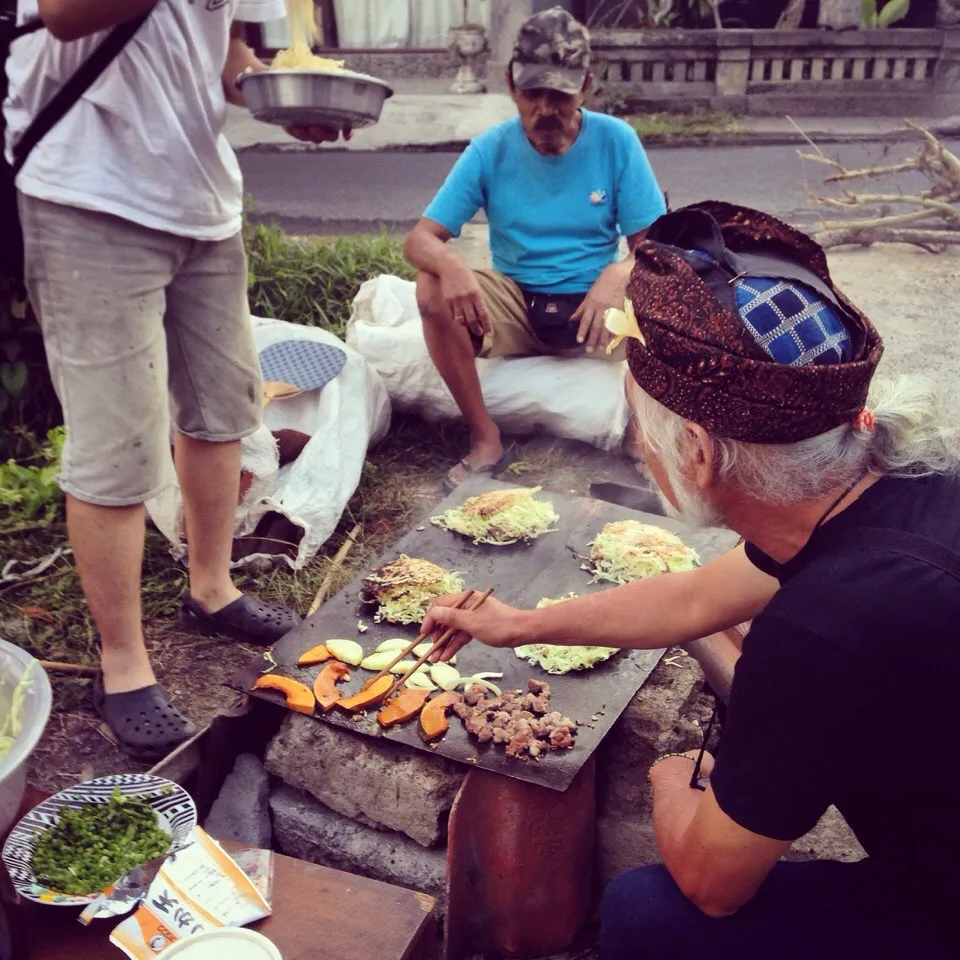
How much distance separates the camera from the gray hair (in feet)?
5.47

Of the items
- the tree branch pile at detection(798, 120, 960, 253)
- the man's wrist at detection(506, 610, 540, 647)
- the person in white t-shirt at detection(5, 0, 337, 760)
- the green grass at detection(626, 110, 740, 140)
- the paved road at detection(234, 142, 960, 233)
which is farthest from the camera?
the green grass at detection(626, 110, 740, 140)

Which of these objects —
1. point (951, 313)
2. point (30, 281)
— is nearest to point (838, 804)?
point (30, 281)

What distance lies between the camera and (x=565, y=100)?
14.1 ft

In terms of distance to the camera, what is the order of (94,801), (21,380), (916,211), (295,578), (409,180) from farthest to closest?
1. (409,180)
2. (916,211)
3. (21,380)
4. (295,578)
5. (94,801)

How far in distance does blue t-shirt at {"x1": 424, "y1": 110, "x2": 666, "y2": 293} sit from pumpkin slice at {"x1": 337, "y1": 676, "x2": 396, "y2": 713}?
2.53m

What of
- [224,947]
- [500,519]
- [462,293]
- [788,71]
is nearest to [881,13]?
[788,71]

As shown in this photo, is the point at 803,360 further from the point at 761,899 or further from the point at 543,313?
the point at 543,313

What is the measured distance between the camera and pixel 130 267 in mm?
2543

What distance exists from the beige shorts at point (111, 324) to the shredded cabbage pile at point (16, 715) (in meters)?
0.57

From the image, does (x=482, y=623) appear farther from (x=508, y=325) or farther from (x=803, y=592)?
(x=508, y=325)

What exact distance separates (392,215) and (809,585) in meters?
8.03

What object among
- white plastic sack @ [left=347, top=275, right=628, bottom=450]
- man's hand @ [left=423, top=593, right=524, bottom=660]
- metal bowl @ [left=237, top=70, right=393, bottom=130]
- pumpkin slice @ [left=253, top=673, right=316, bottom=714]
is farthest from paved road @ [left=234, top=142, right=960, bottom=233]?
man's hand @ [left=423, top=593, right=524, bottom=660]

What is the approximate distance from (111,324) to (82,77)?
1.92 feet

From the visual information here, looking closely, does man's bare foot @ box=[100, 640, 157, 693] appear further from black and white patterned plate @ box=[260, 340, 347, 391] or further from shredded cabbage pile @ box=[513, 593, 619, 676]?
black and white patterned plate @ box=[260, 340, 347, 391]
